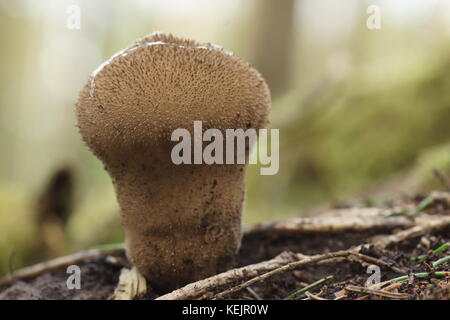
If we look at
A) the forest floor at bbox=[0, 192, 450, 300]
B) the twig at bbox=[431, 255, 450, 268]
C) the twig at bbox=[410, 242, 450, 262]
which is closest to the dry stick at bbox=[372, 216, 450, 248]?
the forest floor at bbox=[0, 192, 450, 300]

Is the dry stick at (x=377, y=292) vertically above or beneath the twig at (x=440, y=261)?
beneath

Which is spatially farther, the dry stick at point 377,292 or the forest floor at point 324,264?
the forest floor at point 324,264

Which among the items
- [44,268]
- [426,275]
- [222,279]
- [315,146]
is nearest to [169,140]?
[222,279]

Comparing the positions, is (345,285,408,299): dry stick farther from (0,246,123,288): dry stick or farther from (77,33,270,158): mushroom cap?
(0,246,123,288): dry stick

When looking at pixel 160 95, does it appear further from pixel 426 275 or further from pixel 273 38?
pixel 273 38

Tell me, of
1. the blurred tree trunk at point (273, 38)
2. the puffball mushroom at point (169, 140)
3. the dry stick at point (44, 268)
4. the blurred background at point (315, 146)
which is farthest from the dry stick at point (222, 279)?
the blurred tree trunk at point (273, 38)

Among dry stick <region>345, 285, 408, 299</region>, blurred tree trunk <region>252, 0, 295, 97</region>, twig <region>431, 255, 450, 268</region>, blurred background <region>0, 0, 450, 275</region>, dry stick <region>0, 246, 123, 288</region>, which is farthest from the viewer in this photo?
blurred tree trunk <region>252, 0, 295, 97</region>

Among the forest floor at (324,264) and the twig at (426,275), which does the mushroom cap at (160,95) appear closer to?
the forest floor at (324,264)

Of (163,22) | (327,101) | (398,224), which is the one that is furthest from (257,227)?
(163,22)
